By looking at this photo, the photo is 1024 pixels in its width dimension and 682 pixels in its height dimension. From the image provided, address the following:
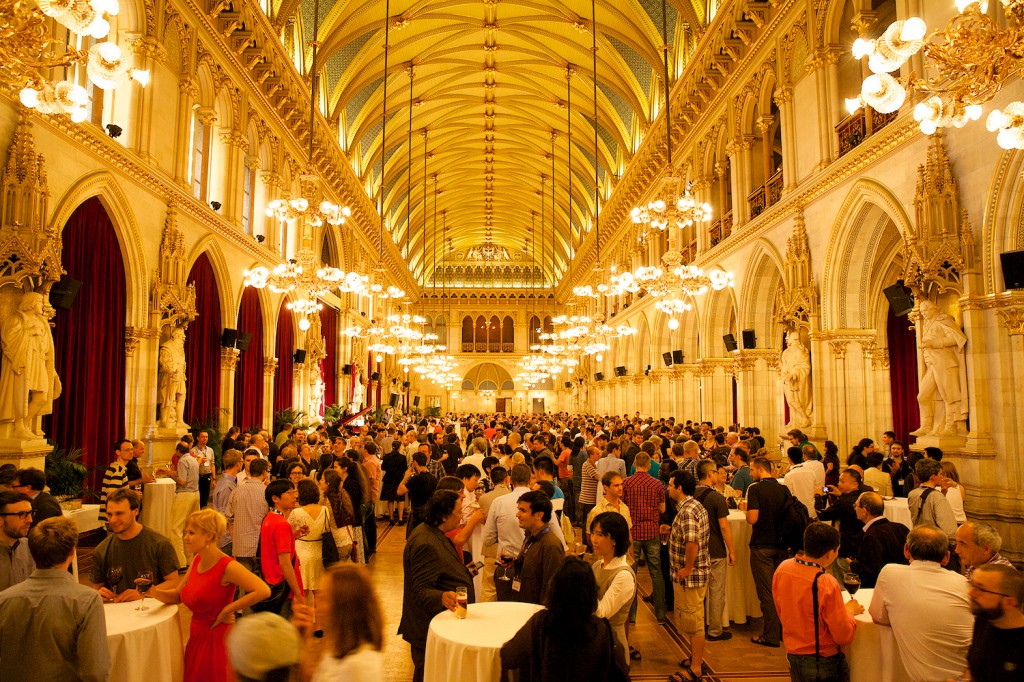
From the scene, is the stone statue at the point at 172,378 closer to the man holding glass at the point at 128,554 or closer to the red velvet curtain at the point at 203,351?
the red velvet curtain at the point at 203,351

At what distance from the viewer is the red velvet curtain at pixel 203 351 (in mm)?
12797

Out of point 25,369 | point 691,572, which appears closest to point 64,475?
point 25,369

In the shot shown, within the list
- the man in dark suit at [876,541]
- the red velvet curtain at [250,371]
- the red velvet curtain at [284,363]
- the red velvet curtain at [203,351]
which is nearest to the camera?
the man in dark suit at [876,541]

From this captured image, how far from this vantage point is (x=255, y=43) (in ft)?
47.9

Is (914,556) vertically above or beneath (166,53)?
beneath

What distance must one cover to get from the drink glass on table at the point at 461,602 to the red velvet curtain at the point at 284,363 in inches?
596

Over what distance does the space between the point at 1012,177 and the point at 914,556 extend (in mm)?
6152

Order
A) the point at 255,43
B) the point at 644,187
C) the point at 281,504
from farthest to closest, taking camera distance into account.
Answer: the point at 644,187, the point at 255,43, the point at 281,504

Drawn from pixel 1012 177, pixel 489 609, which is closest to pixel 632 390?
pixel 1012 177

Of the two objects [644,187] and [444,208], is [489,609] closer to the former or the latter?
[644,187]

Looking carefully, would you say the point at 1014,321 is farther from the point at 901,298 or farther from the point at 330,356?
the point at 330,356

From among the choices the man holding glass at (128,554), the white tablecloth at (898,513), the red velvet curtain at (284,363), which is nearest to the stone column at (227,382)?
the red velvet curtain at (284,363)

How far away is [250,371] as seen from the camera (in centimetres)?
1577

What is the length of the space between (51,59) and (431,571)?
4118 mm
